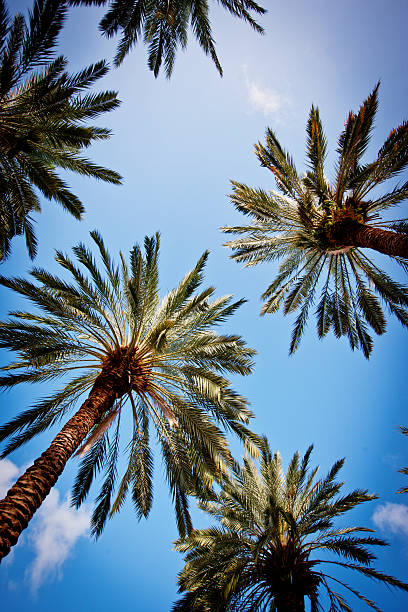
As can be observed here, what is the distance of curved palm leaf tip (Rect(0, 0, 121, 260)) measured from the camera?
546 cm

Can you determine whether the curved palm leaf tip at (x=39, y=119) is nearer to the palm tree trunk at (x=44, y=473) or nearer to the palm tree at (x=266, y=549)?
the palm tree trunk at (x=44, y=473)

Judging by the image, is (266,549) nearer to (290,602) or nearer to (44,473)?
(290,602)

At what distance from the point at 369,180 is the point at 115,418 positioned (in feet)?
29.1

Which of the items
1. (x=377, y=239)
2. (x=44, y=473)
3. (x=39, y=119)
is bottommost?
(x=44, y=473)

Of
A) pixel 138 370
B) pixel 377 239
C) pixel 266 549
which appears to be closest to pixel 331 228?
pixel 377 239

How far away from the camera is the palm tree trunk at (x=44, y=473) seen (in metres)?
3.39

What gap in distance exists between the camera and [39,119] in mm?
6500

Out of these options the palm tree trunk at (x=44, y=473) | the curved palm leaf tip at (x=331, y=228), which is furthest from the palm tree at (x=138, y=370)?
the curved palm leaf tip at (x=331, y=228)

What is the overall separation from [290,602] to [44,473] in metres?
7.16

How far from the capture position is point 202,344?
6703mm

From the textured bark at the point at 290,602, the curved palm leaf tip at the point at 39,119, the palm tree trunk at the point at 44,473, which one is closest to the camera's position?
the palm tree trunk at the point at 44,473

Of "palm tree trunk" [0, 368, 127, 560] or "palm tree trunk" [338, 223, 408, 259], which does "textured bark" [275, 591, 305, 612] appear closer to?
"palm tree trunk" [0, 368, 127, 560]

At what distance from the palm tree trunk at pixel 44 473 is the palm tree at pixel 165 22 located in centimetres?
735

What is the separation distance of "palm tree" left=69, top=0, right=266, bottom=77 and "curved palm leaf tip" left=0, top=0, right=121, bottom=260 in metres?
1.05
